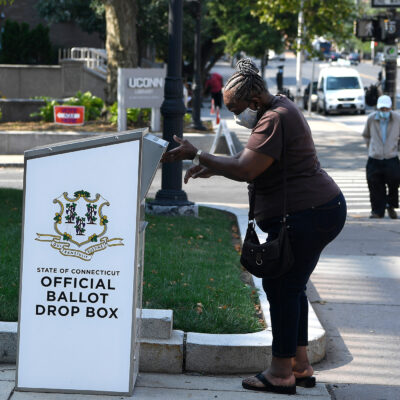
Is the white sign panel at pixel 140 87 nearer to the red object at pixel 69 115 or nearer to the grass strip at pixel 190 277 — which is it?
the red object at pixel 69 115

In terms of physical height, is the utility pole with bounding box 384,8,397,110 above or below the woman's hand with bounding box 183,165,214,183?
above

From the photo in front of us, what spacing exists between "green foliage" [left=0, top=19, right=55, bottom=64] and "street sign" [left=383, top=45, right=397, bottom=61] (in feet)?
58.6

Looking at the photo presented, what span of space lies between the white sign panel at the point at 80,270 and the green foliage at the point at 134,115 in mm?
17014

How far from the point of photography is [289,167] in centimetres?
457

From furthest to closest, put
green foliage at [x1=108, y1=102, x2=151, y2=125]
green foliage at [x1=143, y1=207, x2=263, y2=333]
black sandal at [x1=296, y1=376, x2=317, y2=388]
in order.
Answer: green foliage at [x1=108, y1=102, x2=151, y2=125] < green foliage at [x1=143, y1=207, x2=263, y2=333] < black sandal at [x1=296, y1=376, x2=317, y2=388]

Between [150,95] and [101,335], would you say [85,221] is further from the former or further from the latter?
[150,95]

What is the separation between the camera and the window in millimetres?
37909

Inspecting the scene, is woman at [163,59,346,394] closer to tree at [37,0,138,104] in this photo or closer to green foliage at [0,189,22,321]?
green foliage at [0,189,22,321]

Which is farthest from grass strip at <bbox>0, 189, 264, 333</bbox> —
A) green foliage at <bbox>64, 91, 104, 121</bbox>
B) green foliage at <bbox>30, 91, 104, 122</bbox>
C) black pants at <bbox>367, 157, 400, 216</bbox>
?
green foliage at <bbox>64, 91, 104, 121</bbox>

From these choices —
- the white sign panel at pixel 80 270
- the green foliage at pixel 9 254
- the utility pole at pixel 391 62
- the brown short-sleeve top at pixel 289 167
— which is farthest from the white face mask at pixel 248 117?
the utility pole at pixel 391 62

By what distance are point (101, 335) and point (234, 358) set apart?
3.28 feet

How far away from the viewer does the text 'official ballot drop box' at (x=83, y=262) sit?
14.6 ft

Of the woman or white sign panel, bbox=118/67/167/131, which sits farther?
white sign panel, bbox=118/67/167/131

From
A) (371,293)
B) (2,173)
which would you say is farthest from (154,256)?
(2,173)
